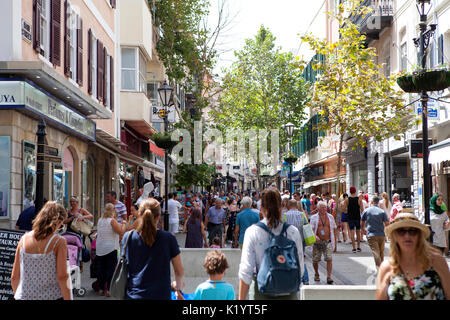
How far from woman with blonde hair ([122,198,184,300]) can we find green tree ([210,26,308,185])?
40.4m

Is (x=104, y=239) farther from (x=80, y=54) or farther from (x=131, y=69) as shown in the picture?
(x=131, y=69)

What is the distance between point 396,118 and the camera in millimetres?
22953

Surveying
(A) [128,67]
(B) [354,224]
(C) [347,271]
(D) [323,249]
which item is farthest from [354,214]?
(A) [128,67]

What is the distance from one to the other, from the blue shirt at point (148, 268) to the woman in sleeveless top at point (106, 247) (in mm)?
5492

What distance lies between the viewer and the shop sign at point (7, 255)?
883 cm

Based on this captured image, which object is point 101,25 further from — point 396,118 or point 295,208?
point 295,208

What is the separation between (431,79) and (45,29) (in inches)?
375

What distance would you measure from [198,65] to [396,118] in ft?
42.6

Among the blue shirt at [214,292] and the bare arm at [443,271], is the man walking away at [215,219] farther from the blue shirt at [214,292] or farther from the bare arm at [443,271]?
the bare arm at [443,271]

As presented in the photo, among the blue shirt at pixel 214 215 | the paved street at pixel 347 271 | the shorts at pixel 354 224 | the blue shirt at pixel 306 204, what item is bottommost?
the paved street at pixel 347 271

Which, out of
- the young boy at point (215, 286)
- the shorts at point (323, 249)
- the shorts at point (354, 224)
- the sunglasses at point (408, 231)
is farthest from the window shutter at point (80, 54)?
the sunglasses at point (408, 231)

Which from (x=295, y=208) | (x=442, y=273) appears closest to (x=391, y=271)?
(x=442, y=273)

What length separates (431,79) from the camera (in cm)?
1019

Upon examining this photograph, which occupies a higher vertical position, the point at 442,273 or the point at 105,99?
the point at 105,99
